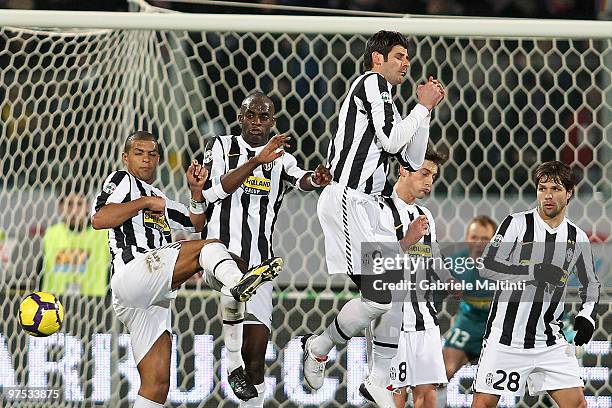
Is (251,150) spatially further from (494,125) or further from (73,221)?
(494,125)

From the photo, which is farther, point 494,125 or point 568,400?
point 494,125

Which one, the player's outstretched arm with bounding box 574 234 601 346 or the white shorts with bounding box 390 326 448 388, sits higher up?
the player's outstretched arm with bounding box 574 234 601 346

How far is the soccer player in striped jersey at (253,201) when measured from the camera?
16.1ft

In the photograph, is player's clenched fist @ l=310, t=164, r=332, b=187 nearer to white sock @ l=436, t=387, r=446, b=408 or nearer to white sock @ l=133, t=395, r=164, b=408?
white sock @ l=133, t=395, r=164, b=408

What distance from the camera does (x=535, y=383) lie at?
5.00m

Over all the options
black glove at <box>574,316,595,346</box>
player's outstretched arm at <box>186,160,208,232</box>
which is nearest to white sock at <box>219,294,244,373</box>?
player's outstretched arm at <box>186,160,208,232</box>

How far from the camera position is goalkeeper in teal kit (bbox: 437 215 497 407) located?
5.96 meters

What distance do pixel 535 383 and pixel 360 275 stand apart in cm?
109

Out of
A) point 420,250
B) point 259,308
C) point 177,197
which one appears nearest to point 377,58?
point 420,250

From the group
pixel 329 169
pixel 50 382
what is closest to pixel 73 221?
pixel 50 382

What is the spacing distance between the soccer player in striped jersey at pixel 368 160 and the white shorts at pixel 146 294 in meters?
0.72

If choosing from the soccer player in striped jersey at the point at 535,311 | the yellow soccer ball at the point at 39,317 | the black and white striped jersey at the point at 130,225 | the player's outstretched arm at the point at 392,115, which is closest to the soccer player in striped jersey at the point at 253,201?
the black and white striped jersey at the point at 130,225

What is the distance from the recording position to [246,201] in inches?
196

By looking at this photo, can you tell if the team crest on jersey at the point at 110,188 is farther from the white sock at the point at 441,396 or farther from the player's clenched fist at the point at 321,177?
the white sock at the point at 441,396
